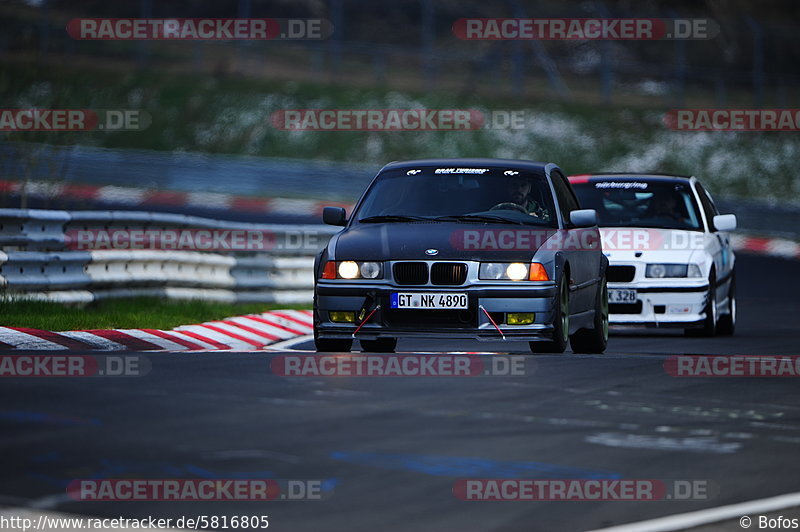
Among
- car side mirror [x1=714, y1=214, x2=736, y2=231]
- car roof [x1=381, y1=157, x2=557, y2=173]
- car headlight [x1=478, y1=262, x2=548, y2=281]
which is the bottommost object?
car headlight [x1=478, y1=262, x2=548, y2=281]

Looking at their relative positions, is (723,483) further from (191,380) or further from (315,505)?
(191,380)

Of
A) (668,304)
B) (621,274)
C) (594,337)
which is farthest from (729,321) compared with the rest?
(594,337)

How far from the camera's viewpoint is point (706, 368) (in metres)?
11.7

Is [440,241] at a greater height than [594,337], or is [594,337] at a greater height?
[440,241]

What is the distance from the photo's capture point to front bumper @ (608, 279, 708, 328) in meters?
15.1

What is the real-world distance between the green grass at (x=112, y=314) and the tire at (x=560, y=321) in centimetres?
417

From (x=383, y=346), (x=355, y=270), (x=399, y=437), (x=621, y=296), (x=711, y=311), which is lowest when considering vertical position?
(x=399, y=437)

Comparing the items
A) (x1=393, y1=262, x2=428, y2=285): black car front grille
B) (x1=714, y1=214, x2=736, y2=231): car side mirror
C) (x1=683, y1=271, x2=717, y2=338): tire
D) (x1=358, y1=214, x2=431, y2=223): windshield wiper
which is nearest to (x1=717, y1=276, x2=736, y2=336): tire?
(x1=683, y1=271, x2=717, y2=338): tire

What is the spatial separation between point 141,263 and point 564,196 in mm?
5300

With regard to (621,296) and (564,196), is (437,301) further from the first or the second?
(621,296)

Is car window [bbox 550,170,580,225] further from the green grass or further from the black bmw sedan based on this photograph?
the green grass

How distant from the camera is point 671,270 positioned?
49.7ft

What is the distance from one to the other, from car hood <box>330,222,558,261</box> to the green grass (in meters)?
3.13

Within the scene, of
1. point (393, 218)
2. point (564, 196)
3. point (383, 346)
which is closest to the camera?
point (393, 218)
